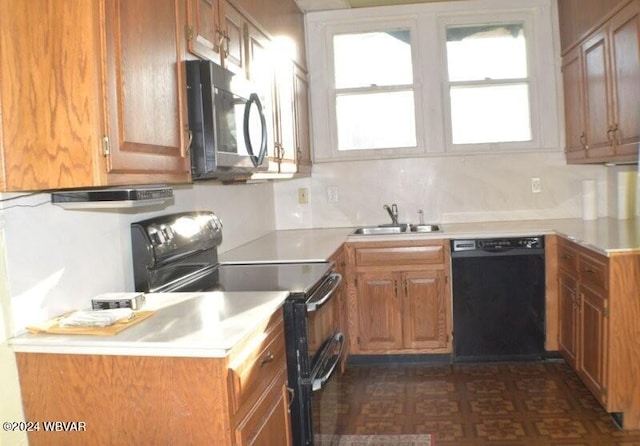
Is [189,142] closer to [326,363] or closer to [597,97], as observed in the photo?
[326,363]

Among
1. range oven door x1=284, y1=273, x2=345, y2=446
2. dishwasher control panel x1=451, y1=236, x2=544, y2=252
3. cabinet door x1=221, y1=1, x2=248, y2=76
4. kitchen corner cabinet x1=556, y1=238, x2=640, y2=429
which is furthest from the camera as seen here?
dishwasher control panel x1=451, y1=236, x2=544, y2=252

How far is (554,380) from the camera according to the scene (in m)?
3.44

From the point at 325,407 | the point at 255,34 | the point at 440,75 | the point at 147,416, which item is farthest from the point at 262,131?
the point at 440,75

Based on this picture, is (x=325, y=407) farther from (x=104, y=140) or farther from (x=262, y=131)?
(x=104, y=140)

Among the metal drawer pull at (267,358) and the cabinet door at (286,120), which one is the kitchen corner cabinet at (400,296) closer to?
the cabinet door at (286,120)

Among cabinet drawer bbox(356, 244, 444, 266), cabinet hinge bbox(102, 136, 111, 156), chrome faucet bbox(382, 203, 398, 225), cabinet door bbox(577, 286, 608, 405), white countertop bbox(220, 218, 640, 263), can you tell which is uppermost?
cabinet hinge bbox(102, 136, 111, 156)

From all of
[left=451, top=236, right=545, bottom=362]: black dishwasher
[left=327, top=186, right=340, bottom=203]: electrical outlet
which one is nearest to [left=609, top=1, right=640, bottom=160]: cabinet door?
[left=451, top=236, right=545, bottom=362]: black dishwasher

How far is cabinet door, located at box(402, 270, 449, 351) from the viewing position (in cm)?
371

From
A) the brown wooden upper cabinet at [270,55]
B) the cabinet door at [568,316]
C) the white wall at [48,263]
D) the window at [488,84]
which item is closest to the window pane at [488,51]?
the window at [488,84]

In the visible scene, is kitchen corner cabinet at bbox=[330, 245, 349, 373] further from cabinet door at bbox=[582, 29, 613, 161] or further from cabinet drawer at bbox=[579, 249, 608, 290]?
cabinet door at bbox=[582, 29, 613, 161]

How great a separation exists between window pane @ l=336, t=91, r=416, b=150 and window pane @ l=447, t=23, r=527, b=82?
15.2 inches

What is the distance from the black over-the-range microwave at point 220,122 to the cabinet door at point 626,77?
1752 mm

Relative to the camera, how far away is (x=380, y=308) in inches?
148

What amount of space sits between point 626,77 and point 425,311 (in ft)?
5.46
